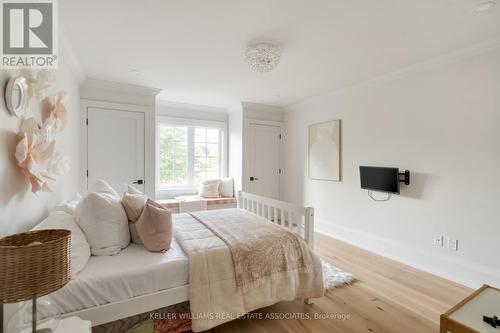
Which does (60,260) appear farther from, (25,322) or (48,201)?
(48,201)

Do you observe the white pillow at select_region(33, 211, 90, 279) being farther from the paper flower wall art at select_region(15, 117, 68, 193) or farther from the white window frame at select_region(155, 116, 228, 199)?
the white window frame at select_region(155, 116, 228, 199)

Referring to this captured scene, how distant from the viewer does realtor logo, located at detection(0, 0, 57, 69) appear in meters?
1.31

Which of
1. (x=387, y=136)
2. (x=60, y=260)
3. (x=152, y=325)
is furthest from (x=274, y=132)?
(x=60, y=260)

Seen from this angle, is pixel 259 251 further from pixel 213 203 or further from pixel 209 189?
pixel 209 189

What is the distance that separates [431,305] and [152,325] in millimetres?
2336

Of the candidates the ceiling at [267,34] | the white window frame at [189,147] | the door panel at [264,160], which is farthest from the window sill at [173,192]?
the ceiling at [267,34]

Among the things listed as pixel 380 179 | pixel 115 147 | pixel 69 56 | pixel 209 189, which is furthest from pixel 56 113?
pixel 380 179

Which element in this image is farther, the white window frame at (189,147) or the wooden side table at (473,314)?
the white window frame at (189,147)

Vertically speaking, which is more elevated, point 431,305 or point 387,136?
point 387,136

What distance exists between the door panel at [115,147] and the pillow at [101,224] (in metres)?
2.19

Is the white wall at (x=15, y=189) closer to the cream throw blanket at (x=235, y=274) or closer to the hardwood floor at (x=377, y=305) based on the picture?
the cream throw blanket at (x=235, y=274)

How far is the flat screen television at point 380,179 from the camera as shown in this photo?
9.76 ft

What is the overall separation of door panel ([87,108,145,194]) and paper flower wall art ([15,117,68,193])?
2.01 metres

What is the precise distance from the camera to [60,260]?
37.1 inches
